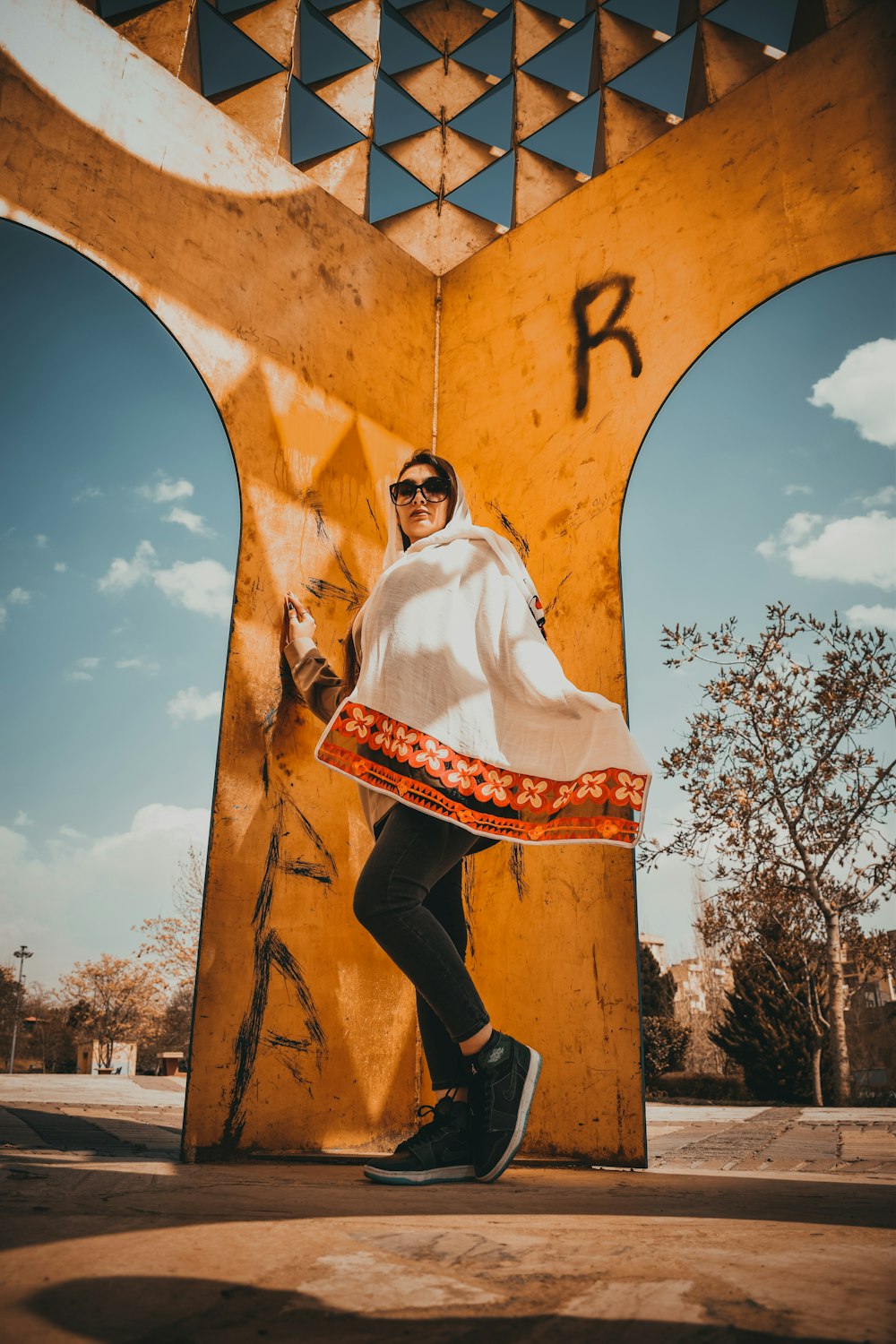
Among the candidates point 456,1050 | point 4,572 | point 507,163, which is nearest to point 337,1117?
point 456,1050

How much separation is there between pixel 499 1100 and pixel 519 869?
46.1 inches

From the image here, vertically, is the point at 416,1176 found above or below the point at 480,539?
below

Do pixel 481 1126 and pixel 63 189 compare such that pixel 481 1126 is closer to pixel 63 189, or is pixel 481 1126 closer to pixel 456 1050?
pixel 456 1050

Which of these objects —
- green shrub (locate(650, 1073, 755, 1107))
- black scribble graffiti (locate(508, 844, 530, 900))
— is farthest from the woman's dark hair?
green shrub (locate(650, 1073, 755, 1107))

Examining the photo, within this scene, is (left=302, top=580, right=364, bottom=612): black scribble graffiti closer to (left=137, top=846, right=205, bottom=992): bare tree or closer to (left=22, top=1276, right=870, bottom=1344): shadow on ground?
(left=22, top=1276, right=870, bottom=1344): shadow on ground

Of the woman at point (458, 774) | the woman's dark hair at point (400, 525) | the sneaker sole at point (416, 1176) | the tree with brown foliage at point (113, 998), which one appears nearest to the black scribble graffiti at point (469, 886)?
the woman at point (458, 774)

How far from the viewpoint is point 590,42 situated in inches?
137

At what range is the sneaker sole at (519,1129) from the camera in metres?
1.55

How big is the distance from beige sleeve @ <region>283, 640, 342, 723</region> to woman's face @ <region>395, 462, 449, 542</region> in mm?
463

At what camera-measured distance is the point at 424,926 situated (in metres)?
1.66

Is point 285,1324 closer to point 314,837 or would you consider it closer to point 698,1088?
point 314,837

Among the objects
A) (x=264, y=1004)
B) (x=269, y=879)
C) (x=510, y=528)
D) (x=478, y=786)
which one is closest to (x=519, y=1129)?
(x=478, y=786)

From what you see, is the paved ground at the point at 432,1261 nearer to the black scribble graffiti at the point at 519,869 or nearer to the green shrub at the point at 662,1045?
the black scribble graffiti at the point at 519,869

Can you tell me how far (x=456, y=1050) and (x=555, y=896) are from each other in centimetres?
92
